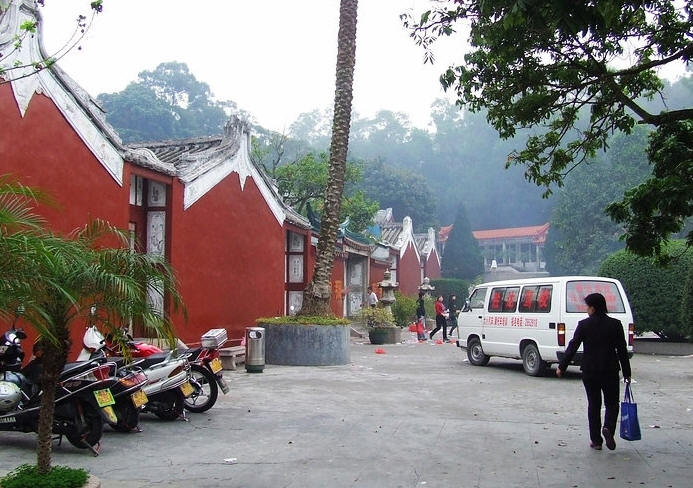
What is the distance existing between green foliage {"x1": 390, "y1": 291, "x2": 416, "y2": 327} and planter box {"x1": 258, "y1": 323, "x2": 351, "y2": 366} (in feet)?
42.0

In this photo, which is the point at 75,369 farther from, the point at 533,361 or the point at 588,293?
the point at 588,293

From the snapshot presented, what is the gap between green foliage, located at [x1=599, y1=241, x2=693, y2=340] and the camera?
1822 centimetres

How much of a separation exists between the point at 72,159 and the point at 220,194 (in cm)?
507

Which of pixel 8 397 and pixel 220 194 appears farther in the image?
pixel 220 194

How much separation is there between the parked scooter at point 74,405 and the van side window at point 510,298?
904 centimetres

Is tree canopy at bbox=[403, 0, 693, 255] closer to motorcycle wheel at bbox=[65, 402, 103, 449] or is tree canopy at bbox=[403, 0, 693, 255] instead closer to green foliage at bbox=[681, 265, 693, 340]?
motorcycle wheel at bbox=[65, 402, 103, 449]

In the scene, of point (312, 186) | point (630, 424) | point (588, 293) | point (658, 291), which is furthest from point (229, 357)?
point (312, 186)

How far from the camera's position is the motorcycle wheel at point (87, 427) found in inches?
270

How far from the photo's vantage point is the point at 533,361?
13469 millimetres

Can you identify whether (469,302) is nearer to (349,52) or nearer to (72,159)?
(349,52)

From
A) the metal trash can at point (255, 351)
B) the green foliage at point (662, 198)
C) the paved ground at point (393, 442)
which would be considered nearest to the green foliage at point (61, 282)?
the paved ground at point (393, 442)

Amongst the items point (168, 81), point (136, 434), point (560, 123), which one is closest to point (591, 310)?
point (560, 123)

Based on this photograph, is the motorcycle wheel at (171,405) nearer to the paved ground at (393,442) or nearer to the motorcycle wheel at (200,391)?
the paved ground at (393,442)

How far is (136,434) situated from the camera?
7.85m
